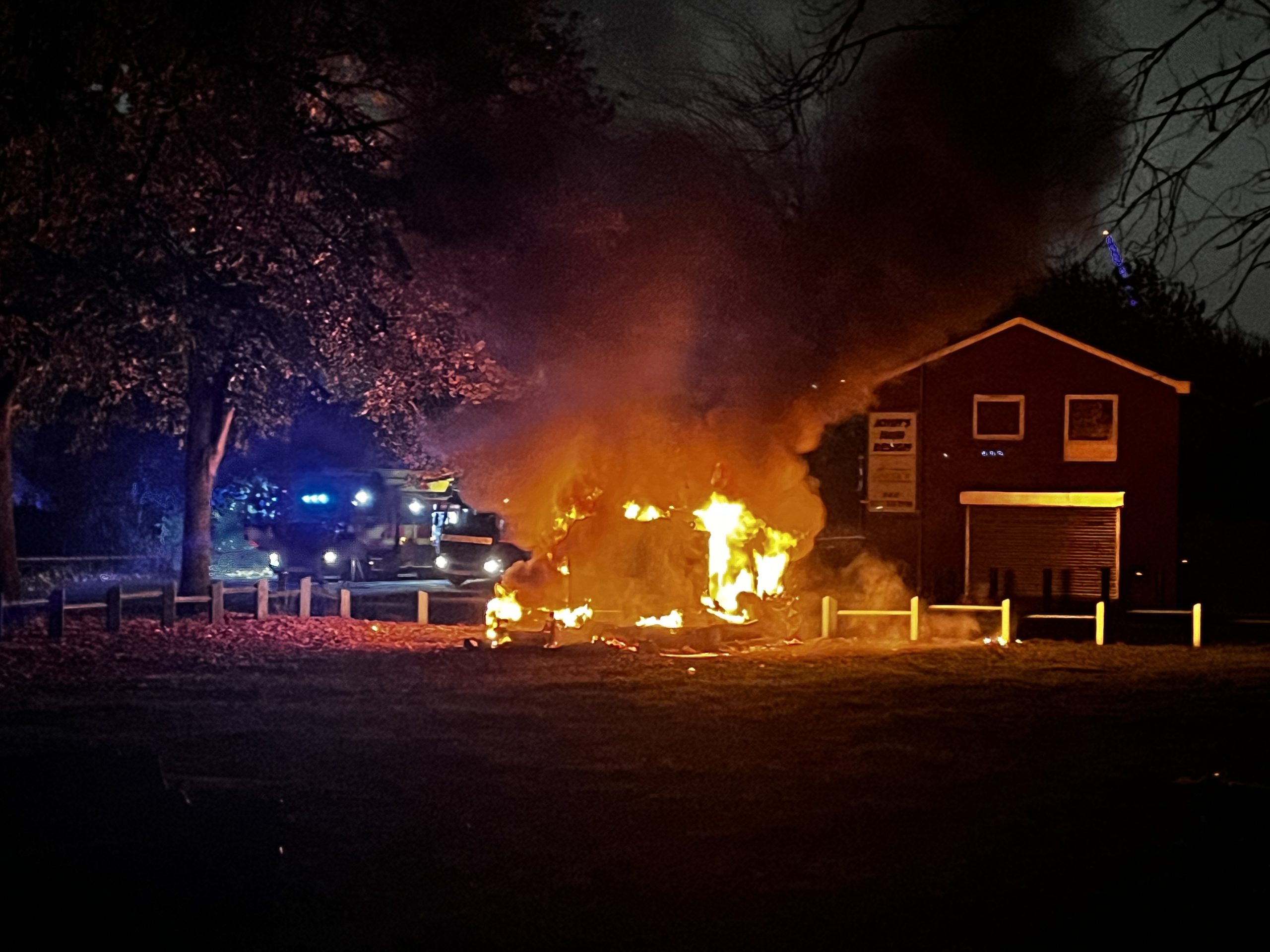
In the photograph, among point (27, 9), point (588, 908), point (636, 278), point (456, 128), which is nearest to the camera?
point (588, 908)

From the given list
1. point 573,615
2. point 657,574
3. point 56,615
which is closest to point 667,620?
point 657,574

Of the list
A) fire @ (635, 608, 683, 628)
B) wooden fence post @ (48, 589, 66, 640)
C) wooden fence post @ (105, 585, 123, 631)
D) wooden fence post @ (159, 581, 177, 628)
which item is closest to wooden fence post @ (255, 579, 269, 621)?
wooden fence post @ (159, 581, 177, 628)

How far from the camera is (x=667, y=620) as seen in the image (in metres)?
21.3

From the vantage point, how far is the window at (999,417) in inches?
1310

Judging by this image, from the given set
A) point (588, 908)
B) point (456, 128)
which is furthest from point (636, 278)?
point (588, 908)

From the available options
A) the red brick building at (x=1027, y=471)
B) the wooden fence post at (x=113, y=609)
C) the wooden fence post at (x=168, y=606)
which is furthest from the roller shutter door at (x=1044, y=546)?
the wooden fence post at (x=113, y=609)

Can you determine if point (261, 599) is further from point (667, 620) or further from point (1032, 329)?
point (1032, 329)

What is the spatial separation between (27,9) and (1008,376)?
973 inches

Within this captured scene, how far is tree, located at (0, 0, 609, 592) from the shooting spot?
14414mm

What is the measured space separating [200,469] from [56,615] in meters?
5.96

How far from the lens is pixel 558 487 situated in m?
23.9

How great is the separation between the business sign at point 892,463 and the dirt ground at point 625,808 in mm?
16837

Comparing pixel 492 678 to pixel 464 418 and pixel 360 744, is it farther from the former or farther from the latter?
pixel 464 418

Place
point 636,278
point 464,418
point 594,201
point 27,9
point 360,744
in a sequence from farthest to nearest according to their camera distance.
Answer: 1. point 464,418
2. point 636,278
3. point 594,201
4. point 27,9
5. point 360,744
